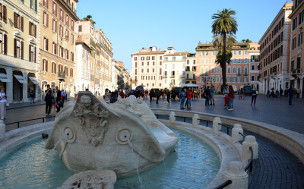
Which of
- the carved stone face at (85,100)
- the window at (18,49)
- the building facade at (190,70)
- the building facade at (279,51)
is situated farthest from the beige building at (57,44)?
the building facade at (190,70)

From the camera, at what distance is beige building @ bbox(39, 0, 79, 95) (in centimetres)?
2820

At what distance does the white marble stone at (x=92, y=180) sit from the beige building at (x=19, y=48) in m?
20.8

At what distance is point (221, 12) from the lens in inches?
1540

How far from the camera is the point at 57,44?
3198cm

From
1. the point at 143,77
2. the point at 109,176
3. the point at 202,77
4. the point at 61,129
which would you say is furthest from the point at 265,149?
the point at 143,77

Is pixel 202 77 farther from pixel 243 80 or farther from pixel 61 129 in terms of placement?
pixel 61 129

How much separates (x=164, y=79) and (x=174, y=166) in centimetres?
7796

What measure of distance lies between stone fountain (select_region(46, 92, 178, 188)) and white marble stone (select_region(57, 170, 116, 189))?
204 mm

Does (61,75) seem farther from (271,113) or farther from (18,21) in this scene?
(271,113)

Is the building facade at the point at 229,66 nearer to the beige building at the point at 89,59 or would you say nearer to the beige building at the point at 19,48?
the beige building at the point at 89,59

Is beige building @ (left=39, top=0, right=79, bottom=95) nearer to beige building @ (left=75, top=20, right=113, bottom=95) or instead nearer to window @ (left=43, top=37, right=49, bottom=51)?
window @ (left=43, top=37, right=49, bottom=51)

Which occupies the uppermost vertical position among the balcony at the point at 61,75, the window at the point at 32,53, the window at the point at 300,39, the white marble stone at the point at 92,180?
the window at the point at 300,39

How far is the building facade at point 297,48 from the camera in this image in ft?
106

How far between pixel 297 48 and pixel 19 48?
36911mm
